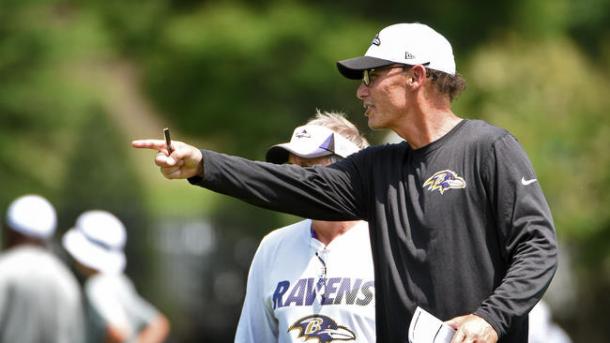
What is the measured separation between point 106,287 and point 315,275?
4.69m

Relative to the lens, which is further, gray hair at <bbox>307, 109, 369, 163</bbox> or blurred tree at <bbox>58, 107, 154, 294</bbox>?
blurred tree at <bbox>58, 107, 154, 294</bbox>

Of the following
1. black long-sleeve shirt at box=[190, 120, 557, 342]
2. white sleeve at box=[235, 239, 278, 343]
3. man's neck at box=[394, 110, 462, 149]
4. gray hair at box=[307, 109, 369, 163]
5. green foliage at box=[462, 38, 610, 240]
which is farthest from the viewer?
green foliage at box=[462, 38, 610, 240]

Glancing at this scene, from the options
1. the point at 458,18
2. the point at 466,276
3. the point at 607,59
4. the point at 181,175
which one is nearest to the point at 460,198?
the point at 466,276

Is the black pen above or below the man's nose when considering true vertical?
below

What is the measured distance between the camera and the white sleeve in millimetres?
6125

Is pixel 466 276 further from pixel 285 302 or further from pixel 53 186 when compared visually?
pixel 53 186

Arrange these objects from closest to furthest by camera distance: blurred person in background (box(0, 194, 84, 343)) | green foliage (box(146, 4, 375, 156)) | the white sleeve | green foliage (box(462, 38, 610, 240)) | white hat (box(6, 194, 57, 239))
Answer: the white sleeve, blurred person in background (box(0, 194, 84, 343)), white hat (box(6, 194, 57, 239)), green foliage (box(462, 38, 610, 240)), green foliage (box(146, 4, 375, 156))

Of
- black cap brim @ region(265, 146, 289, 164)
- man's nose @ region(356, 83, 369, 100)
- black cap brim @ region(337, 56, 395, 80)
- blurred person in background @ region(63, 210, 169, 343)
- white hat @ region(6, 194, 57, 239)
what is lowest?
blurred person in background @ region(63, 210, 169, 343)

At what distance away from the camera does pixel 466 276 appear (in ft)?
16.5

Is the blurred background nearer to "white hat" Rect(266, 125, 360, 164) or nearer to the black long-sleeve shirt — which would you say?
"white hat" Rect(266, 125, 360, 164)

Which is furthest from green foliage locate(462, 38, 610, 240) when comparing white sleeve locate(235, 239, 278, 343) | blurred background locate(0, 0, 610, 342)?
white sleeve locate(235, 239, 278, 343)

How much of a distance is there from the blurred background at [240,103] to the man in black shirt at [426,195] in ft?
41.4

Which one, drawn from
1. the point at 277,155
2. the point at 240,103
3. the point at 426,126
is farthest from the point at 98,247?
the point at 240,103

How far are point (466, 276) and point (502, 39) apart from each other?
17.2m
